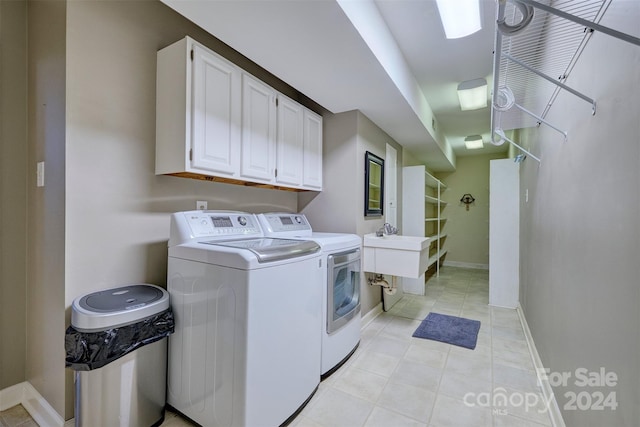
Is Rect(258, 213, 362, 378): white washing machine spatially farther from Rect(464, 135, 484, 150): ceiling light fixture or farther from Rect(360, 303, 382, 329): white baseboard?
Rect(464, 135, 484, 150): ceiling light fixture

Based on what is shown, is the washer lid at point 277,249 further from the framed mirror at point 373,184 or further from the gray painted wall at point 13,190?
the framed mirror at point 373,184

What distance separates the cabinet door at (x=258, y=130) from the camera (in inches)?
79.4

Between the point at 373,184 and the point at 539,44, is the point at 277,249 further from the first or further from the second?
the point at 373,184

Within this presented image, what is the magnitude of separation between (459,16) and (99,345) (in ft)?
8.89

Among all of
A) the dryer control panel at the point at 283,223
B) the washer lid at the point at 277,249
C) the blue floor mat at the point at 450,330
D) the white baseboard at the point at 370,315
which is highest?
the dryer control panel at the point at 283,223

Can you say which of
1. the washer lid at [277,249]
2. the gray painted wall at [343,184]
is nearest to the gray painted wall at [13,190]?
the washer lid at [277,249]

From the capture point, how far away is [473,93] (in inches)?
116

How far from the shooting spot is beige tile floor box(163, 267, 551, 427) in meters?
1.62

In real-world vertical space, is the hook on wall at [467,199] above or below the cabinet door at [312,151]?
below

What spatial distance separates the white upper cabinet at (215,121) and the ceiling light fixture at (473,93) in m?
1.85

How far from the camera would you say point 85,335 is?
4.12ft

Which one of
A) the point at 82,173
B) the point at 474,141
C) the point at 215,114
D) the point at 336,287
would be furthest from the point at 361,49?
the point at 474,141

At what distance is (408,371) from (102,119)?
8.48ft

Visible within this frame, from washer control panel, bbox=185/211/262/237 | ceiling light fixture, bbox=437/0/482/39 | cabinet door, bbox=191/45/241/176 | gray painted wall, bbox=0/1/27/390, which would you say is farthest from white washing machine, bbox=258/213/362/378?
ceiling light fixture, bbox=437/0/482/39
